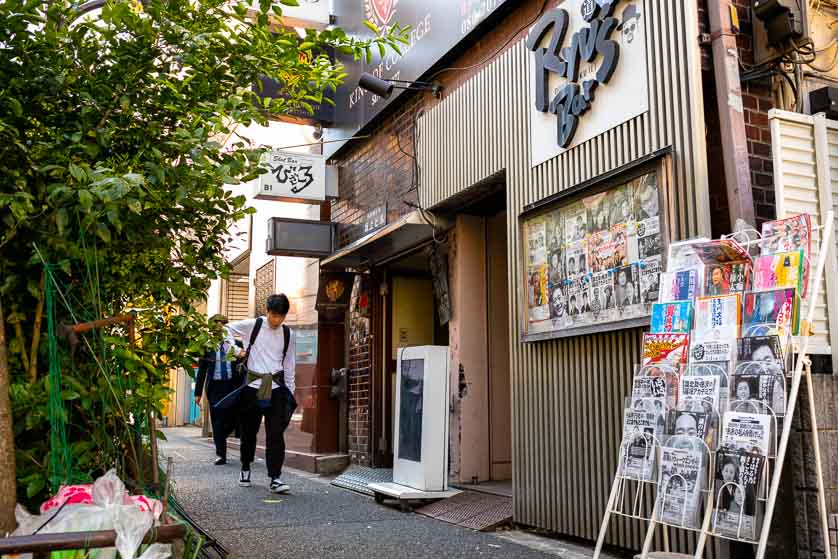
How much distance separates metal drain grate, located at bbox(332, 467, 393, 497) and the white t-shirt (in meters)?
1.19

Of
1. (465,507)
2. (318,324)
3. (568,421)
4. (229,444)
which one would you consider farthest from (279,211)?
(568,421)

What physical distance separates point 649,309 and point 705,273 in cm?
83

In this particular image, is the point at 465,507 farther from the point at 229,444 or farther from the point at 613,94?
the point at 229,444

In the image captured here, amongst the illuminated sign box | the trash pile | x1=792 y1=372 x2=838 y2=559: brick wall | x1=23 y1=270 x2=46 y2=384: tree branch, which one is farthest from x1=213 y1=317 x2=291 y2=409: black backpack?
x1=792 y1=372 x2=838 y2=559: brick wall

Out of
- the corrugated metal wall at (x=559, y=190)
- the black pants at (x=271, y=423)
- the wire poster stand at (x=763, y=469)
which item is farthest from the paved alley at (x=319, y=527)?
the wire poster stand at (x=763, y=469)

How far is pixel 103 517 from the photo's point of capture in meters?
2.74

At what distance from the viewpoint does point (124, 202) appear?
309 cm

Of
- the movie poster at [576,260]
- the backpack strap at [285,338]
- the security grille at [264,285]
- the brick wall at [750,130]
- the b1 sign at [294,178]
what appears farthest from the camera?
the security grille at [264,285]

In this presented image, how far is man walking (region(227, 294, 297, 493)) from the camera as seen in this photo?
294 inches

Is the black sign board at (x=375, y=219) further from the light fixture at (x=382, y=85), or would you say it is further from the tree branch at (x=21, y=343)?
the tree branch at (x=21, y=343)

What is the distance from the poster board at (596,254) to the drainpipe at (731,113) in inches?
14.1

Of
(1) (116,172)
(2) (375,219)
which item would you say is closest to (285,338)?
(2) (375,219)

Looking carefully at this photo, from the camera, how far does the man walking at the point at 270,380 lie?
7.46 metres

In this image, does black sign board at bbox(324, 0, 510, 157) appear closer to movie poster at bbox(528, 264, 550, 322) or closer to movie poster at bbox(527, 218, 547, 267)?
movie poster at bbox(527, 218, 547, 267)
